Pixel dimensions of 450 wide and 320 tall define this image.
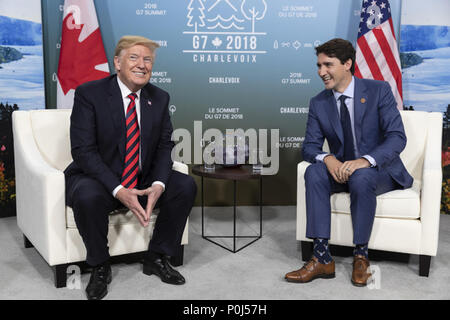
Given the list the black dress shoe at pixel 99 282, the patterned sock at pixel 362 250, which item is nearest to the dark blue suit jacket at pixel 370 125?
the patterned sock at pixel 362 250

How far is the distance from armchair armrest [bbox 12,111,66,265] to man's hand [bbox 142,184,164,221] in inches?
16.4

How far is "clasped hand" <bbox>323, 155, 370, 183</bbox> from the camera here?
2658mm

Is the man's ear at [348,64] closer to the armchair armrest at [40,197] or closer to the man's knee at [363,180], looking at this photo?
the man's knee at [363,180]

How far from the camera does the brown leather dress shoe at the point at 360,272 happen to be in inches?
101

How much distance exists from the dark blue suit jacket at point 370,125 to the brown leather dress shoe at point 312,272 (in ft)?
2.05

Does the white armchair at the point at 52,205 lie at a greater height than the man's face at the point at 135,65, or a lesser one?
lesser

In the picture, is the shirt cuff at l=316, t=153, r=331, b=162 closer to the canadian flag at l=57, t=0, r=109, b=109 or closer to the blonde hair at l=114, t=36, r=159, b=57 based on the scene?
the blonde hair at l=114, t=36, r=159, b=57

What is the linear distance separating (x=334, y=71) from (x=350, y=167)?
1.91 feet

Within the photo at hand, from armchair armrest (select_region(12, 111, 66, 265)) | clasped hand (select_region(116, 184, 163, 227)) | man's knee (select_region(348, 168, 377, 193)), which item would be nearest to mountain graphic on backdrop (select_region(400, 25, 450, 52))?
man's knee (select_region(348, 168, 377, 193))

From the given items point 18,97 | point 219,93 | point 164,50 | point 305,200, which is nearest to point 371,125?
point 305,200

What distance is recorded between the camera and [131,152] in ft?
8.66

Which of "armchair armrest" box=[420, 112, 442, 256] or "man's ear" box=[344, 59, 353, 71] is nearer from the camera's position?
"armchair armrest" box=[420, 112, 442, 256]
